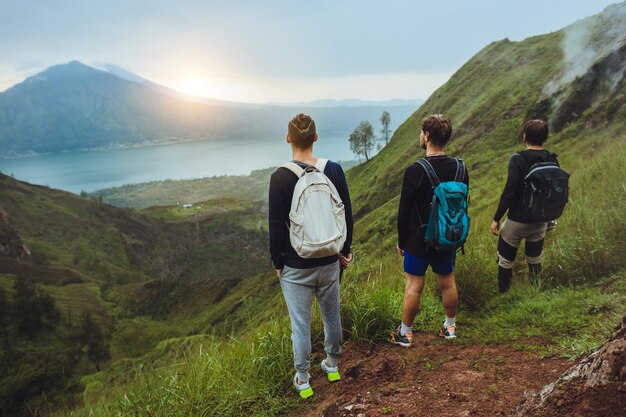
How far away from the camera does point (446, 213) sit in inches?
138

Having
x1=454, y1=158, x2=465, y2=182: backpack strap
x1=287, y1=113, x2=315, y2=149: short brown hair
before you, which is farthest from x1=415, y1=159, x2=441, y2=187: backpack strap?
x1=287, y1=113, x2=315, y2=149: short brown hair

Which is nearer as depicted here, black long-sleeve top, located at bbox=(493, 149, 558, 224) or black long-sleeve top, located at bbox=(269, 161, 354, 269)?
black long-sleeve top, located at bbox=(269, 161, 354, 269)

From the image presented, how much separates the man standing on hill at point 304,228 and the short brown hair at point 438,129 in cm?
95

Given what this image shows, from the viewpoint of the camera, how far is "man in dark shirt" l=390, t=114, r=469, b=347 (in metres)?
3.59

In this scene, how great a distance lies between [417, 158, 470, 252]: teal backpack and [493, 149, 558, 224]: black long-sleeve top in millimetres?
1099

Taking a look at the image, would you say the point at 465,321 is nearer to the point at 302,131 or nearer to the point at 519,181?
the point at 519,181

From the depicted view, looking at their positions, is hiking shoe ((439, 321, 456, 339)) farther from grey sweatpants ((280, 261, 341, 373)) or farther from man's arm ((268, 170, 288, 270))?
man's arm ((268, 170, 288, 270))

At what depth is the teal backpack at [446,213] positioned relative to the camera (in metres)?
3.49

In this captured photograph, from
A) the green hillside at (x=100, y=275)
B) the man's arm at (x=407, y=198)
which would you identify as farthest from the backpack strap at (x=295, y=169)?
the green hillside at (x=100, y=275)

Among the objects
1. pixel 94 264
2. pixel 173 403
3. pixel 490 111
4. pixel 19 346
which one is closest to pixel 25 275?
pixel 94 264

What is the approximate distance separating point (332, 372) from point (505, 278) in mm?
2532

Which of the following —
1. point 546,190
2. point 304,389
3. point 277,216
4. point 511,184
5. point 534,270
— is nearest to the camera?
point 277,216

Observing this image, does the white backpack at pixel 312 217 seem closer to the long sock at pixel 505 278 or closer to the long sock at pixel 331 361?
the long sock at pixel 331 361

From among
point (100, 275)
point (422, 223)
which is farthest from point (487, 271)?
point (100, 275)
